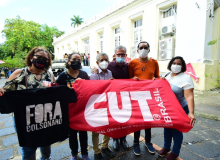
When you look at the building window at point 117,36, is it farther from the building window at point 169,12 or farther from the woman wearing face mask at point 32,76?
the woman wearing face mask at point 32,76

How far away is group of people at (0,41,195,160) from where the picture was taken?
1900 millimetres

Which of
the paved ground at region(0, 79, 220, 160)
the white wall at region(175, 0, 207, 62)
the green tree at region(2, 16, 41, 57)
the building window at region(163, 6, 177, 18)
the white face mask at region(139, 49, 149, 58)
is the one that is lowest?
the paved ground at region(0, 79, 220, 160)

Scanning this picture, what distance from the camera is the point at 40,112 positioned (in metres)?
1.83

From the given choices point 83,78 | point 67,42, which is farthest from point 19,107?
point 67,42

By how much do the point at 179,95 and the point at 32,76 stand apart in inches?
85.7

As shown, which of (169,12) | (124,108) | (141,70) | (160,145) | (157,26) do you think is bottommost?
(160,145)

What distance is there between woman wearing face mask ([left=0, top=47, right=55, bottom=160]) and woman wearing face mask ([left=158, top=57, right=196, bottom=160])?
189 centimetres

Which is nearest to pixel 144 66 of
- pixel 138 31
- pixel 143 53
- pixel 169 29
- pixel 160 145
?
pixel 143 53

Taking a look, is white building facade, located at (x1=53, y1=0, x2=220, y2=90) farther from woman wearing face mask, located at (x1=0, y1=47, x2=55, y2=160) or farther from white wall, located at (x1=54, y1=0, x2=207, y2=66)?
woman wearing face mask, located at (x1=0, y1=47, x2=55, y2=160)

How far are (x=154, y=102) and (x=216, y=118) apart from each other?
283 cm

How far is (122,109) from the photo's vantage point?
7.02 ft

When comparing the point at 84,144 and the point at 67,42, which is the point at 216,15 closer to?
the point at 84,144

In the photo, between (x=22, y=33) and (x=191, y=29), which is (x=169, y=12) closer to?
(x=191, y=29)

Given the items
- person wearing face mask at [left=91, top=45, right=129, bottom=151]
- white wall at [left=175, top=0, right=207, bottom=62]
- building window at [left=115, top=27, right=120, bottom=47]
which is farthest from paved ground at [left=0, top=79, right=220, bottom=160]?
building window at [left=115, top=27, right=120, bottom=47]
